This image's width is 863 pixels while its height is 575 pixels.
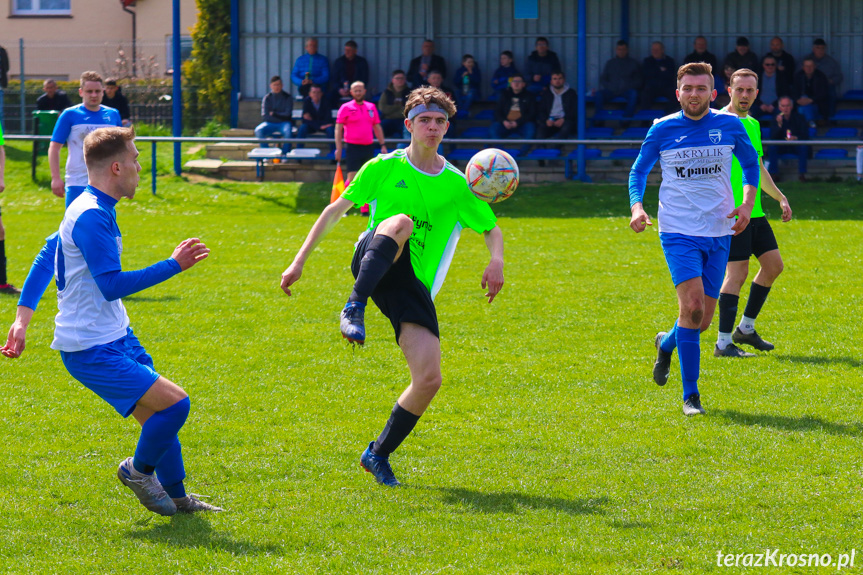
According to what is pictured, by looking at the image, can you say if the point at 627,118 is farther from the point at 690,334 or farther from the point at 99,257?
the point at 99,257

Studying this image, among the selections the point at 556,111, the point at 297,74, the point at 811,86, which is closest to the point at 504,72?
the point at 556,111

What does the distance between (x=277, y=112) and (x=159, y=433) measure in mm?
15627

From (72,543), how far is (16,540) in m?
0.26

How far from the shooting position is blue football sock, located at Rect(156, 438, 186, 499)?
15.2 feet

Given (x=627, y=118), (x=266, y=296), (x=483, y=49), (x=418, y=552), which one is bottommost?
(x=418, y=552)

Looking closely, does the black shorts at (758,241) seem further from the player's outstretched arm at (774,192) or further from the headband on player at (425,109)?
the headband on player at (425,109)

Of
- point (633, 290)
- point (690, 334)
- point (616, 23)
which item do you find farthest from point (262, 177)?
point (690, 334)

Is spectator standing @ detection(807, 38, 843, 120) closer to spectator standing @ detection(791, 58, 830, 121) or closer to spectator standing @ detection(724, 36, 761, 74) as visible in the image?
spectator standing @ detection(791, 58, 830, 121)

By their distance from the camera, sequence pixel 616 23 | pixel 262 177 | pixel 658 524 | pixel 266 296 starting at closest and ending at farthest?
pixel 658 524
pixel 266 296
pixel 262 177
pixel 616 23

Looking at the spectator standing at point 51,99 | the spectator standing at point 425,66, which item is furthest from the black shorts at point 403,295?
the spectator standing at point 51,99

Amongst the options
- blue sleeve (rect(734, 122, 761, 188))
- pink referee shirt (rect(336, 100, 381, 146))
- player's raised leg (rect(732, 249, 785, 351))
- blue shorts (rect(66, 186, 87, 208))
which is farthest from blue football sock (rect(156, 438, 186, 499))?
pink referee shirt (rect(336, 100, 381, 146))

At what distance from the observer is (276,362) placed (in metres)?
7.73

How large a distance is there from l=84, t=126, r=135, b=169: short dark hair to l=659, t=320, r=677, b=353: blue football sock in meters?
3.72

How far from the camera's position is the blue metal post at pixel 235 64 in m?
21.6
